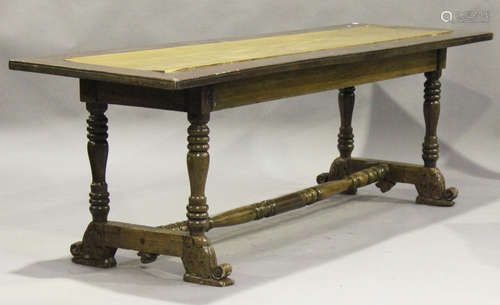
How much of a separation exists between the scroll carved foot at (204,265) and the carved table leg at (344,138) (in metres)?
2.04

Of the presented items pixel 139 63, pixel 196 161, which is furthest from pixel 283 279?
pixel 139 63

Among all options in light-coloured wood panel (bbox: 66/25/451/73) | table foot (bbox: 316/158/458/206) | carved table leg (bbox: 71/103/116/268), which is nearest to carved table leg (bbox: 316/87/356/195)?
table foot (bbox: 316/158/458/206)

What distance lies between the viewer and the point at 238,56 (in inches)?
221

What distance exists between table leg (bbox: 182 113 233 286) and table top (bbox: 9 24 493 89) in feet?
0.99

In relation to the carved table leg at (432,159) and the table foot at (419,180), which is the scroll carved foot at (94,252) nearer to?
the table foot at (419,180)

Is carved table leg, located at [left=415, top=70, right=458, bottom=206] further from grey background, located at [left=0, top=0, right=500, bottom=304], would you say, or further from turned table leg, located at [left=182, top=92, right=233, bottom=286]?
turned table leg, located at [left=182, top=92, right=233, bottom=286]

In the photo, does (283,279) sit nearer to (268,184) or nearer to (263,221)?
(263,221)

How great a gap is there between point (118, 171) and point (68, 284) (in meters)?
2.42

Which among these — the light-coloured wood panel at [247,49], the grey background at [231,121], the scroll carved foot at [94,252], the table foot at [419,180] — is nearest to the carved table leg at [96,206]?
the scroll carved foot at [94,252]

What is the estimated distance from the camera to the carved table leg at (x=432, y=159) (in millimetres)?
6867

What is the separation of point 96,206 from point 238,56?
3.09ft

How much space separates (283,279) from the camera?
5.40 meters

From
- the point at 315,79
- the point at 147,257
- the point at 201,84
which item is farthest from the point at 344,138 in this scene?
the point at 201,84

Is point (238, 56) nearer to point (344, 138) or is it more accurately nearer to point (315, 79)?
point (315, 79)
